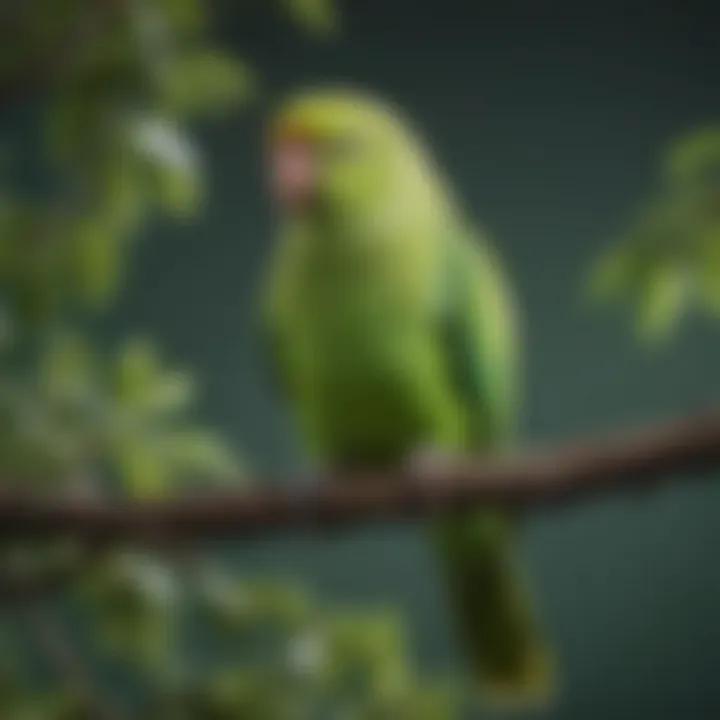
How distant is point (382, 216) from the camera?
83 cm

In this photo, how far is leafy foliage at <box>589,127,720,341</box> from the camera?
2.73 ft

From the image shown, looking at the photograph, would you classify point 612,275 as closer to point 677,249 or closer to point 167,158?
point 677,249

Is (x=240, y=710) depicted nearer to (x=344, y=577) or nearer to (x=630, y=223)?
(x=344, y=577)

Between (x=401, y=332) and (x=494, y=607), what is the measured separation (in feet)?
0.51

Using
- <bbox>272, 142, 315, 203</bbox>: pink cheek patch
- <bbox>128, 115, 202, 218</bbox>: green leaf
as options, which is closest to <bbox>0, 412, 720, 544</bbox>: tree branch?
<bbox>272, 142, 315, 203</bbox>: pink cheek patch

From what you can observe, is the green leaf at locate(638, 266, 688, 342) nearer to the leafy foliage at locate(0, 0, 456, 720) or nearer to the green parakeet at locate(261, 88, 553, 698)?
the green parakeet at locate(261, 88, 553, 698)

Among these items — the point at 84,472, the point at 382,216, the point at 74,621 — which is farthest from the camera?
the point at 74,621

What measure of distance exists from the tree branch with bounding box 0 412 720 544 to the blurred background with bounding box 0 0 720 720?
0.19 meters

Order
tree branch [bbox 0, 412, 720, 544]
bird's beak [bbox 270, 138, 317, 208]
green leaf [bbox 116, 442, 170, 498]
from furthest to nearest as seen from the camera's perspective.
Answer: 1. green leaf [bbox 116, 442, 170, 498]
2. bird's beak [bbox 270, 138, 317, 208]
3. tree branch [bbox 0, 412, 720, 544]

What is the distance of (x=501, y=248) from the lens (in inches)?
38.2

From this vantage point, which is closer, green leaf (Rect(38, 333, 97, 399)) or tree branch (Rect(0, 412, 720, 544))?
tree branch (Rect(0, 412, 720, 544))

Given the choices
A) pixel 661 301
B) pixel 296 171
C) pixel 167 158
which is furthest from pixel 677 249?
pixel 167 158

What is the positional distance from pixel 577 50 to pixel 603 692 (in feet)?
1.35

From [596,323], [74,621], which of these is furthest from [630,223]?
[74,621]
